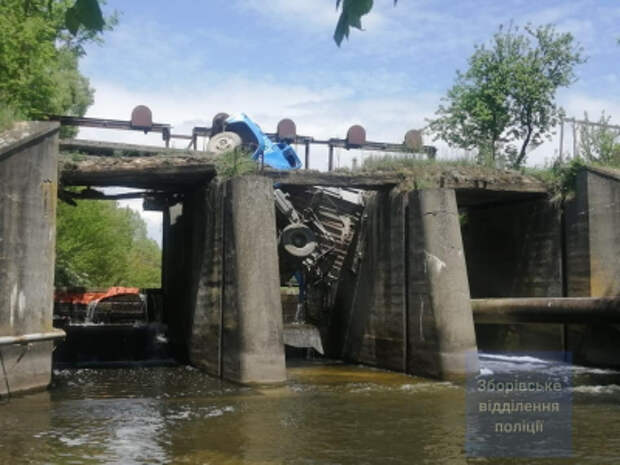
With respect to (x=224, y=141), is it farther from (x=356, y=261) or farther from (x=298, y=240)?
(x=356, y=261)

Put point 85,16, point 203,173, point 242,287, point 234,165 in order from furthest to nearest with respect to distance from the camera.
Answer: point 203,173 < point 234,165 < point 242,287 < point 85,16

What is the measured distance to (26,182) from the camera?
43.2ft

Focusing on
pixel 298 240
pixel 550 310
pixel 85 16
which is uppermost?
pixel 298 240

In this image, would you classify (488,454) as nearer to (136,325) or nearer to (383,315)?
(383,315)

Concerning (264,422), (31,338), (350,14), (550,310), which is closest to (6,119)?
(31,338)

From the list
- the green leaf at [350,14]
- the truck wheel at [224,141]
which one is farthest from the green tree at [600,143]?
the green leaf at [350,14]

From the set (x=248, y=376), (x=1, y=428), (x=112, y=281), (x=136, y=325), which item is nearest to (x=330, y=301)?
(x=136, y=325)

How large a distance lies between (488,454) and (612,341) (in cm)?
1021

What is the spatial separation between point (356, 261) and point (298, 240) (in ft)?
5.47

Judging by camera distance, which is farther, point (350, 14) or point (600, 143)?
point (600, 143)

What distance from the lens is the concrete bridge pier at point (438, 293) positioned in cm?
1537

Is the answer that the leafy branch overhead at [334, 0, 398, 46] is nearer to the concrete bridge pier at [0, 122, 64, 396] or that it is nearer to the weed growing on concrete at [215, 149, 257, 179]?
the concrete bridge pier at [0, 122, 64, 396]

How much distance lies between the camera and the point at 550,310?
54.9ft

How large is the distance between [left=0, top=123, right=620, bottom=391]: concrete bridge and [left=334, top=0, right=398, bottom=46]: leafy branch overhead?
11.2 meters
